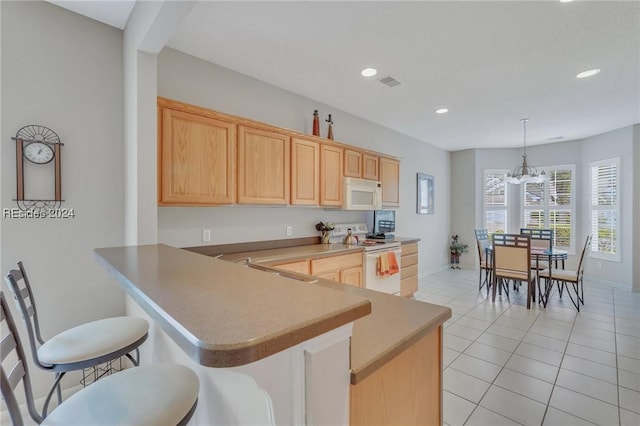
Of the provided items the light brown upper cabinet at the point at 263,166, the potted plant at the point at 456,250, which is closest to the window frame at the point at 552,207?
the potted plant at the point at 456,250

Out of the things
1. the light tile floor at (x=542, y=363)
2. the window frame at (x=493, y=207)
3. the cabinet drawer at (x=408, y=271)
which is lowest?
the light tile floor at (x=542, y=363)

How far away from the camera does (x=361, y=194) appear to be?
13.3 ft

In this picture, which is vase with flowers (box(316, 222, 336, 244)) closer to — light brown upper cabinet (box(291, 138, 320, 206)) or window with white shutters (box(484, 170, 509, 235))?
light brown upper cabinet (box(291, 138, 320, 206))

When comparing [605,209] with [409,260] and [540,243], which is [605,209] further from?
[409,260]

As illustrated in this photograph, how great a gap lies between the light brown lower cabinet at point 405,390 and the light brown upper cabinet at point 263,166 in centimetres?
209

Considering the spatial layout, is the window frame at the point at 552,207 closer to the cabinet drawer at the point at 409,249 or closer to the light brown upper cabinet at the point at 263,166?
the cabinet drawer at the point at 409,249

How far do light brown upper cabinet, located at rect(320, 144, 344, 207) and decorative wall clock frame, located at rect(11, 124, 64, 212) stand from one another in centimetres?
236

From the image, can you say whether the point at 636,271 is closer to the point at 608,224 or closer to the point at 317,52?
the point at 608,224

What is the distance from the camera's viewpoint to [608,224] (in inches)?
212

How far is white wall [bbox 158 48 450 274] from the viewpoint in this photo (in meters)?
2.68

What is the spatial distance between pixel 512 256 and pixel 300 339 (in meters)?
4.64

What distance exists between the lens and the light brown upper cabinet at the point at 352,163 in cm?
387

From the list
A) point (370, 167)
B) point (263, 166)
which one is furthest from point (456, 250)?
point (263, 166)

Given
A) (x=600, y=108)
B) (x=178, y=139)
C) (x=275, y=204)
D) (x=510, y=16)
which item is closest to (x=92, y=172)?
(x=178, y=139)
